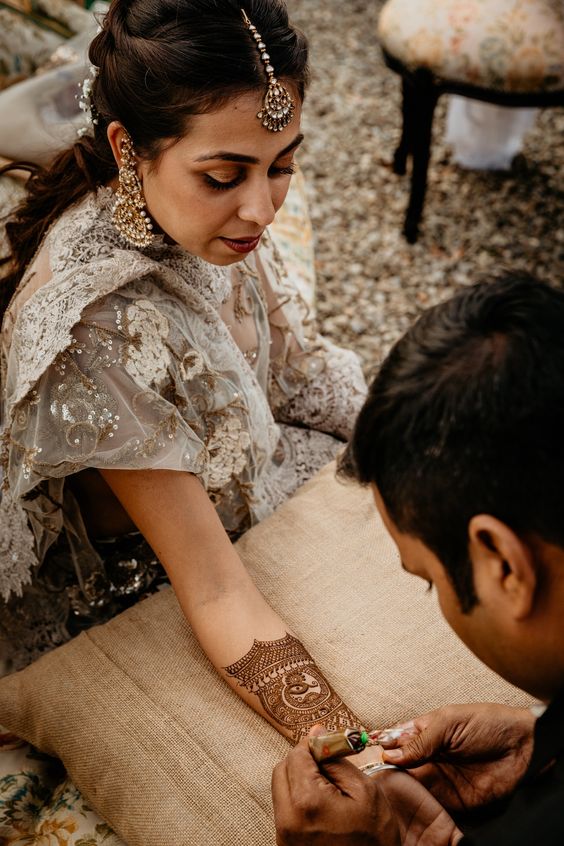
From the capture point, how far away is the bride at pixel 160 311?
4.47ft

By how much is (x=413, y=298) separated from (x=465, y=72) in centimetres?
94

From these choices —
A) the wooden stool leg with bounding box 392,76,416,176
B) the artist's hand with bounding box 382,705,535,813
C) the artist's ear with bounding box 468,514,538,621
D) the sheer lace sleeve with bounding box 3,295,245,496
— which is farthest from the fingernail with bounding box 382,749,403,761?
the wooden stool leg with bounding box 392,76,416,176

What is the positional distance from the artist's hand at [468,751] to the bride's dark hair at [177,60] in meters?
1.08

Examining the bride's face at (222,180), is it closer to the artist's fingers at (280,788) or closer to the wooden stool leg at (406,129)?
the artist's fingers at (280,788)

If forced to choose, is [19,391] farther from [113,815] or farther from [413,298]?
[413,298]

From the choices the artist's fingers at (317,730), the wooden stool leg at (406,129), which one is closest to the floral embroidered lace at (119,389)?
the artist's fingers at (317,730)

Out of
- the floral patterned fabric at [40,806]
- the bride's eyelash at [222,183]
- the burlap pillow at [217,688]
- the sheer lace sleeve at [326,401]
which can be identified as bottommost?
the floral patterned fabric at [40,806]

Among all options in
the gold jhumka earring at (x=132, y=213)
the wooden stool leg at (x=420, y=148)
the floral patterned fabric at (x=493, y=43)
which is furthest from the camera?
the wooden stool leg at (x=420, y=148)

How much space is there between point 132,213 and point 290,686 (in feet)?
2.98

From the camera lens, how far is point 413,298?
11.7 ft

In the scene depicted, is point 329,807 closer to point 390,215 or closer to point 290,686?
point 290,686

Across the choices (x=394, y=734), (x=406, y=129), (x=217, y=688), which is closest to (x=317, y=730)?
(x=394, y=734)

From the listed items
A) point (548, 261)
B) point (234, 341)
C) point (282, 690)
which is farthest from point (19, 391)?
point (548, 261)

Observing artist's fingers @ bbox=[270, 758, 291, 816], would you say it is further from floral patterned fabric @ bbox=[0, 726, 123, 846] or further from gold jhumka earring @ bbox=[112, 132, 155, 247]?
gold jhumka earring @ bbox=[112, 132, 155, 247]
